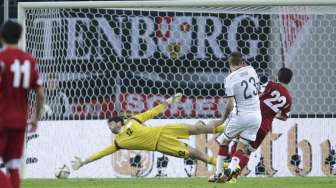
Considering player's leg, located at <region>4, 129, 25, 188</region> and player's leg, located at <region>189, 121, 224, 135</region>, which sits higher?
player's leg, located at <region>189, 121, 224, 135</region>

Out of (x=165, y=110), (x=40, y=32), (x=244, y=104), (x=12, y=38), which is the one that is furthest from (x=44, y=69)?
(x=12, y=38)

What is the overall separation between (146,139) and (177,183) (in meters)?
1.06

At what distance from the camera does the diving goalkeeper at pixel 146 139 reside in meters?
13.1

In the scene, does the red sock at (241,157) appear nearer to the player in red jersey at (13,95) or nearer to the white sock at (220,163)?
the white sock at (220,163)

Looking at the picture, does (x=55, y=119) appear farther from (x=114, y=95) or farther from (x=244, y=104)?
(x=244, y=104)

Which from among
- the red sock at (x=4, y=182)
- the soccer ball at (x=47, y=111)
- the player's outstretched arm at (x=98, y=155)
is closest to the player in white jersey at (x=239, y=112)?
the player's outstretched arm at (x=98, y=155)

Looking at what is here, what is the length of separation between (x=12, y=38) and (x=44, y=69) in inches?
257

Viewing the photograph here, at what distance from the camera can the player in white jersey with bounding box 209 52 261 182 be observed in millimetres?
12086

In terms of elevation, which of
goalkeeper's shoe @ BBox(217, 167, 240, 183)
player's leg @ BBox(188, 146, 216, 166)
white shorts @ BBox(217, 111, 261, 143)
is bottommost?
goalkeeper's shoe @ BBox(217, 167, 240, 183)

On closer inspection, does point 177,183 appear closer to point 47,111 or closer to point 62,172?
point 62,172

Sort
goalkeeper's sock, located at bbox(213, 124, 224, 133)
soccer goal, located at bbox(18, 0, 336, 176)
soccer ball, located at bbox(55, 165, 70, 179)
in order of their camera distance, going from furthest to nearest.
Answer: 1. soccer goal, located at bbox(18, 0, 336, 176)
2. soccer ball, located at bbox(55, 165, 70, 179)
3. goalkeeper's sock, located at bbox(213, 124, 224, 133)

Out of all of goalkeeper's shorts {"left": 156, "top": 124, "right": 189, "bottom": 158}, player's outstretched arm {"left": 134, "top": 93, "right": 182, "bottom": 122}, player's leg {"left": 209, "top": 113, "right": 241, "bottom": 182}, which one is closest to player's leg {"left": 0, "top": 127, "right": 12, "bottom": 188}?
player's leg {"left": 209, "top": 113, "right": 241, "bottom": 182}

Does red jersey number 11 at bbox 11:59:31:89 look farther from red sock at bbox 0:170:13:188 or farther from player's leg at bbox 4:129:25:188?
red sock at bbox 0:170:13:188

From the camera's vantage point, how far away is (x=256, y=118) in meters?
12.4
